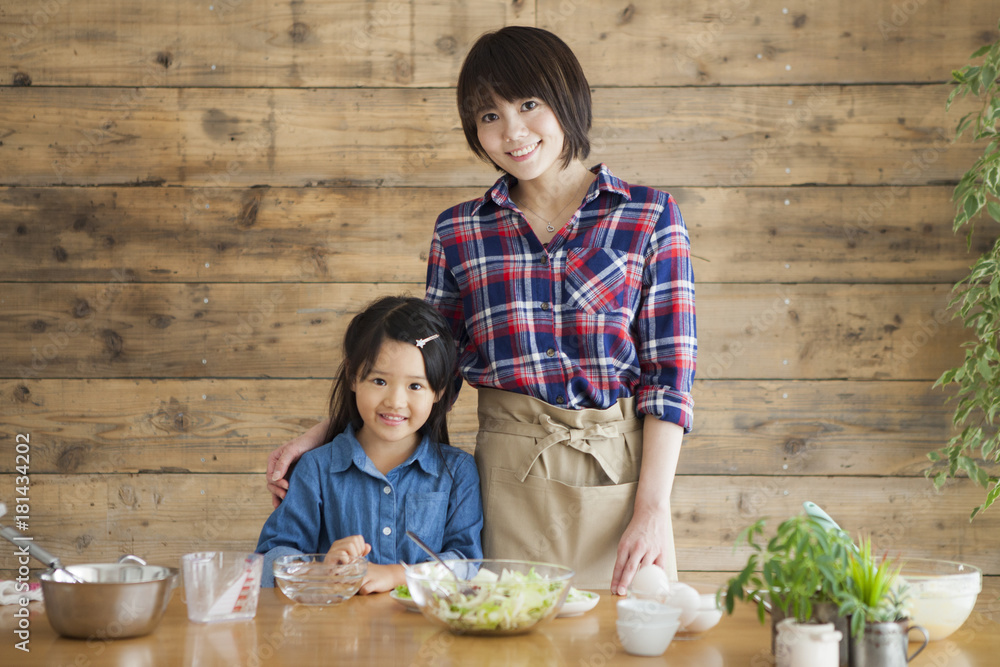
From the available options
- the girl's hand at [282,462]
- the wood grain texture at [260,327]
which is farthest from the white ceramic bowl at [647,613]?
the wood grain texture at [260,327]

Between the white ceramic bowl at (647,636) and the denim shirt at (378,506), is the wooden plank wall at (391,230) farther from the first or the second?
the white ceramic bowl at (647,636)

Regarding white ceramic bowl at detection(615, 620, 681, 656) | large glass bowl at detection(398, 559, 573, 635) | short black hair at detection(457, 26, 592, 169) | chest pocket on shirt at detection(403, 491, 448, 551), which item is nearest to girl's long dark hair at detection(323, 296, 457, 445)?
chest pocket on shirt at detection(403, 491, 448, 551)

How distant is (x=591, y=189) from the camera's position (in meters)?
1.46

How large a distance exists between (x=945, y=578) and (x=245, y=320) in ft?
5.64

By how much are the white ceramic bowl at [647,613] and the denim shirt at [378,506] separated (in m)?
0.56

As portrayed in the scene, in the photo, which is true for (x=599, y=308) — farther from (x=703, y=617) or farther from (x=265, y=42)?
(x=265, y=42)

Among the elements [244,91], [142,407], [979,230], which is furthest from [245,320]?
[979,230]

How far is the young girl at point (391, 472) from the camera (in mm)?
1425

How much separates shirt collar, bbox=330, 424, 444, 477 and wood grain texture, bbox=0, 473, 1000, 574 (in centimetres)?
78

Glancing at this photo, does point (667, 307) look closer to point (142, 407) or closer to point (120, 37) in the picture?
point (142, 407)

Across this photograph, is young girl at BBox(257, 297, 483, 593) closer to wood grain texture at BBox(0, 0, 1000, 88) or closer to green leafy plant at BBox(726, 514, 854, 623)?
green leafy plant at BBox(726, 514, 854, 623)

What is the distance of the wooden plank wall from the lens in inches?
84.8

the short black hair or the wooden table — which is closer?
the wooden table

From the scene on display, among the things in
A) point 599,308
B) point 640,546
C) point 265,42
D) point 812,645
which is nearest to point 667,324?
point 599,308
